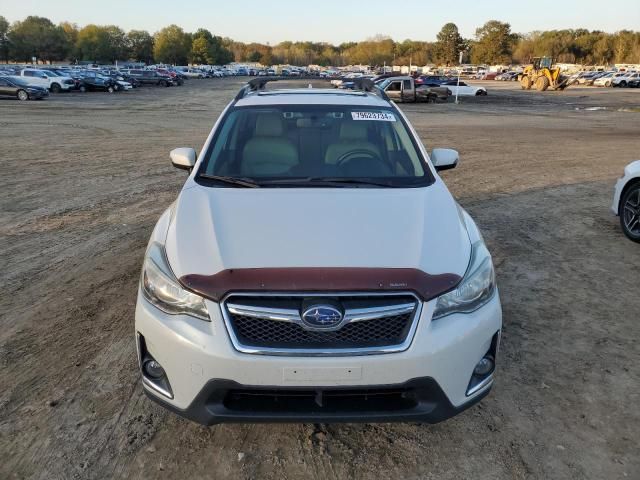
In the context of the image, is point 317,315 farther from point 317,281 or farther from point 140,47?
point 140,47

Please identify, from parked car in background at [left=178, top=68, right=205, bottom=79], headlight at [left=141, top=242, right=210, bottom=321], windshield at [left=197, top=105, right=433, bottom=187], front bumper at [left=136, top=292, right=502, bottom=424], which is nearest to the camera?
front bumper at [left=136, top=292, right=502, bottom=424]

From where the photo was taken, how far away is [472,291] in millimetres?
2668

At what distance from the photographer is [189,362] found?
2455 mm

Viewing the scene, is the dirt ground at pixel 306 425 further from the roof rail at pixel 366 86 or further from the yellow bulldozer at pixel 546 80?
the yellow bulldozer at pixel 546 80

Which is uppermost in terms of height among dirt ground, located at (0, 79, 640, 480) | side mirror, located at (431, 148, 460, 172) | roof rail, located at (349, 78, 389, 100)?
roof rail, located at (349, 78, 389, 100)

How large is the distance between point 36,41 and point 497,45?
103682 mm

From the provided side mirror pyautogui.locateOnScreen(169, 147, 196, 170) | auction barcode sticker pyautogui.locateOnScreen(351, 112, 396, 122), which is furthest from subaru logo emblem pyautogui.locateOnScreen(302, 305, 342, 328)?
auction barcode sticker pyautogui.locateOnScreen(351, 112, 396, 122)

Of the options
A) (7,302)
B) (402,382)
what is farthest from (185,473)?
(7,302)

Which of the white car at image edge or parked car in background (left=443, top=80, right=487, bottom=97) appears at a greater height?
parked car in background (left=443, top=80, right=487, bottom=97)

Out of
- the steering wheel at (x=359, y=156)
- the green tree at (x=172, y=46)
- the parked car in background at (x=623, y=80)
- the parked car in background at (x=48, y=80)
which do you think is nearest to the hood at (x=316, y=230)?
the steering wheel at (x=359, y=156)

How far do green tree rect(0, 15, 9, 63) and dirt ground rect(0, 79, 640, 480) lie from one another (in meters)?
129

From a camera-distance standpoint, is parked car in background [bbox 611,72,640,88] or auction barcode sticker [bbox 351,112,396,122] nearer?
auction barcode sticker [bbox 351,112,396,122]

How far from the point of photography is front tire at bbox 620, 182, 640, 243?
627cm

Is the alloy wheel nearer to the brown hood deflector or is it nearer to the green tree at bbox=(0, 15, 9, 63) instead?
the brown hood deflector
